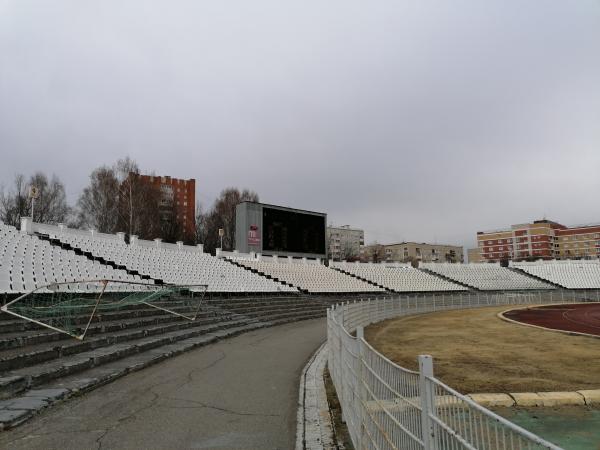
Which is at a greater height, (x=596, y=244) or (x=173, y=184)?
(x=173, y=184)

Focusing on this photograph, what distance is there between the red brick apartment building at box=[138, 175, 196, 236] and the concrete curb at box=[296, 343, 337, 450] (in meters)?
49.6

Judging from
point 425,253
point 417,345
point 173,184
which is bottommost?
point 417,345

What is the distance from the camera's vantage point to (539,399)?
24.5 feet

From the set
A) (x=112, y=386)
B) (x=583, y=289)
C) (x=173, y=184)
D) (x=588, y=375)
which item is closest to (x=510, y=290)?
(x=583, y=289)

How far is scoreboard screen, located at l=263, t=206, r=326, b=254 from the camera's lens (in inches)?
1528

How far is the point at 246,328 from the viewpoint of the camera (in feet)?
58.3

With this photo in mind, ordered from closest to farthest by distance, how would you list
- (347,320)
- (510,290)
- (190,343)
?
(190,343) < (347,320) < (510,290)

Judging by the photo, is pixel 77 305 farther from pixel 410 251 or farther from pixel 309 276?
pixel 410 251

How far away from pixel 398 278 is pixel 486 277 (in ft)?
49.7

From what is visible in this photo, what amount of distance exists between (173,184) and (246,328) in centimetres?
7361

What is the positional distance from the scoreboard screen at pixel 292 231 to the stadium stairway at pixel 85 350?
20.8m

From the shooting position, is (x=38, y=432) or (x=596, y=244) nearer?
(x=38, y=432)

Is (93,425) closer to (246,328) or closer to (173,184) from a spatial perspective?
(246,328)

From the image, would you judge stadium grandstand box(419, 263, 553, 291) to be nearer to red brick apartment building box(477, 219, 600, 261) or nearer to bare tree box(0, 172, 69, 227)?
bare tree box(0, 172, 69, 227)
